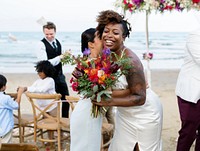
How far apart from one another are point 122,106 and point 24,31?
32784 mm

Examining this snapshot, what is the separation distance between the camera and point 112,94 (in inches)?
115

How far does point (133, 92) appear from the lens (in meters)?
2.96

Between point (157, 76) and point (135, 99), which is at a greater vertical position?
point (135, 99)

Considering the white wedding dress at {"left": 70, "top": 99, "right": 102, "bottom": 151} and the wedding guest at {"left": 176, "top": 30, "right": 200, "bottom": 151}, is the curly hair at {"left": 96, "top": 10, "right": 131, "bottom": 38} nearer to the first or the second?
the white wedding dress at {"left": 70, "top": 99, "right": 102, "bottom": 151}

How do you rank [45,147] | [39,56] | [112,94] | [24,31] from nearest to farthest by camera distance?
[112,94]
[45,147]
[39,56]
[24,31]

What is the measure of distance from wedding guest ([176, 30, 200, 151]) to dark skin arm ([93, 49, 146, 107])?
1.33 m

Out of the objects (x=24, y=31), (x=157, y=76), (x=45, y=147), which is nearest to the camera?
(x=45, y=147)

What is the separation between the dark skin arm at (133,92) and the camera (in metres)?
2.92

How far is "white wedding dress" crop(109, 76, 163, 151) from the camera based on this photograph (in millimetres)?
3145

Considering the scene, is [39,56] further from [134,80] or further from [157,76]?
[157,76]

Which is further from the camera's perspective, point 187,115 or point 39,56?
point 39,56

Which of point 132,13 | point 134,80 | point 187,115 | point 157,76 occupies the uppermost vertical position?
point 132,13

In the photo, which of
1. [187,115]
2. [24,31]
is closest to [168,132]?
[187,115]

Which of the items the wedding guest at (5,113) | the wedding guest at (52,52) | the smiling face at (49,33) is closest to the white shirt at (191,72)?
the wedding guest at (5,113)
